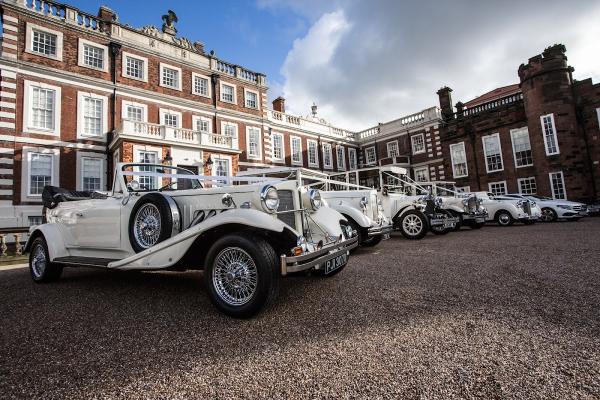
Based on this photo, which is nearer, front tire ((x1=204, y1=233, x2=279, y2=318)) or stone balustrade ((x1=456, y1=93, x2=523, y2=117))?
front tire ((x1=204, y1=233, x2=279, y2=318))

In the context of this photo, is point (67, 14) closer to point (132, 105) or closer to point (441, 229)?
point (132, 105)

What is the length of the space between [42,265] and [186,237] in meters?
3.52

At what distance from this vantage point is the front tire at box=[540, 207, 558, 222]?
44.4 ft

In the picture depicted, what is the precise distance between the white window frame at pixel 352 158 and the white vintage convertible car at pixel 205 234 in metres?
27.3

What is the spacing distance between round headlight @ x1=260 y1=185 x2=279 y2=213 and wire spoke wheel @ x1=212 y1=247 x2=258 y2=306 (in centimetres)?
60

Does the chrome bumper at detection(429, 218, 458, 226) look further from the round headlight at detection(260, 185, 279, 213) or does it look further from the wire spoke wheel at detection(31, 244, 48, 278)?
the wire spoke wheel at detection(31, 244, 48, 278)

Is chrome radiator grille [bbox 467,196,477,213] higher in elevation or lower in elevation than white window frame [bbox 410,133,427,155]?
lower

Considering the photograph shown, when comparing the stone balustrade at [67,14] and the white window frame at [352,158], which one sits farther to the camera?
the white window frame at [352,158]

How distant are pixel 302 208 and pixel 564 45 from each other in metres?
23.2

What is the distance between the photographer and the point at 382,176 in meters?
8.88

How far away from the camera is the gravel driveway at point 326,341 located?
1.59 meters

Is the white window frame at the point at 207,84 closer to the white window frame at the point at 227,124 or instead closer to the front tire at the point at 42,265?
the white window frame at the point at 227,124

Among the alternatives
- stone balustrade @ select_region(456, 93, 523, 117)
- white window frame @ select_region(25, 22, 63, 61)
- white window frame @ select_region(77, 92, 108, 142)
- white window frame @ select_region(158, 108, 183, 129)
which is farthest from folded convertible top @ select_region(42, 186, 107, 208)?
stone balustrade @ select_region(456, 93, 523, 117)

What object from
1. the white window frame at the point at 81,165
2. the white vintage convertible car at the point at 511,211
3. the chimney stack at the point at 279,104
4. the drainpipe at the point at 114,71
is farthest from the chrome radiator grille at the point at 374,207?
the chimney stack at the point at 279,104
